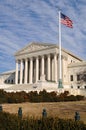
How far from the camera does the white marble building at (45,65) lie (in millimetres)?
88500

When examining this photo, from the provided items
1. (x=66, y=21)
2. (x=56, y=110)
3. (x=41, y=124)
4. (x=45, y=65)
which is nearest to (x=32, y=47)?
(x=45, y=65)

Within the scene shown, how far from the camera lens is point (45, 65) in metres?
94.9

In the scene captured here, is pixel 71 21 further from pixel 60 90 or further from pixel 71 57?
pixel 71 57

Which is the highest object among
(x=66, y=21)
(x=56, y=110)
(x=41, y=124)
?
(x=66, y=21)

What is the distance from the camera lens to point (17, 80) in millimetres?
98375

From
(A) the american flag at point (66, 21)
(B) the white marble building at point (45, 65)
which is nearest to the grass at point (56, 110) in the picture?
(A) the american flag at point (66, 21)

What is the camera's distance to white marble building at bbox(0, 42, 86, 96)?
290 ft

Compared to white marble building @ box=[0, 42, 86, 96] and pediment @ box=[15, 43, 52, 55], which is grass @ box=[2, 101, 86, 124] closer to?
white marble building @ box=[0, 42, 86, 96]

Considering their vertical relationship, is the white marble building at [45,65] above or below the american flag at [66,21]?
below

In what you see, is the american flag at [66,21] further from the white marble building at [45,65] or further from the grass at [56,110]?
the grass at [56,110]

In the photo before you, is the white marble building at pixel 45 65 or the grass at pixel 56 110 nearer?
the grass at pixel 56 110

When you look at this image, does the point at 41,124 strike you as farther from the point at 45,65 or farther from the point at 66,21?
the point at 45,65

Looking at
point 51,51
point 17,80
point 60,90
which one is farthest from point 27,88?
point 17,80

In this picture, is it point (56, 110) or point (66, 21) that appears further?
point (66, 21)
